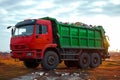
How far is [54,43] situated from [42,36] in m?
1.29

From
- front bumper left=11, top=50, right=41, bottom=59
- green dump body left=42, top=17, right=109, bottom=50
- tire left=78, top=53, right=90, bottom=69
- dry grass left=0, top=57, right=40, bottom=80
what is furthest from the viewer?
tire left=78, top=53, right=90, bottom=69

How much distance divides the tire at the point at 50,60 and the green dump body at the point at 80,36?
3.40ft

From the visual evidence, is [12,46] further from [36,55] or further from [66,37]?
[66,37]

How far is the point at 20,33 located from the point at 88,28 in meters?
5.58

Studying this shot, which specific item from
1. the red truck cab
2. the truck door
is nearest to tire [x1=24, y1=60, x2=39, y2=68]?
the red truck cab

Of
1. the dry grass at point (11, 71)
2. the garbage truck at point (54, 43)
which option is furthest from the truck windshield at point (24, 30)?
the dry grass at point (11, 71)

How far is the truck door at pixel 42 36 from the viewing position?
58.5ft

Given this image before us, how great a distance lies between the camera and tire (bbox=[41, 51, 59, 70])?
1805 centimetres

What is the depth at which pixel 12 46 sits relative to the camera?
19.0 metres

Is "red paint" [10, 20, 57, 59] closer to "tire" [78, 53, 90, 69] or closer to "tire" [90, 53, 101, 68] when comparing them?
"tire" [78, 53, 90, 69]

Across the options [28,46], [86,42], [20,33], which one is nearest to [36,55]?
[28,46]

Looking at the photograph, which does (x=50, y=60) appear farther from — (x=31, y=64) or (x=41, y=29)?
(x=31, y=64)

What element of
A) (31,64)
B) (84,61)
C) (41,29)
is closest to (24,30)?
(41,29)

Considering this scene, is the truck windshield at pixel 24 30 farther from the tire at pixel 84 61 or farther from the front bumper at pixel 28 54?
the tire at pixel 84 61
